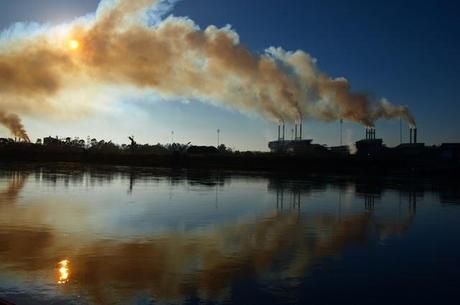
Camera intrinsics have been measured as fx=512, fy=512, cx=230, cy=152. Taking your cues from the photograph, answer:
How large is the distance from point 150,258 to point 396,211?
13796mm

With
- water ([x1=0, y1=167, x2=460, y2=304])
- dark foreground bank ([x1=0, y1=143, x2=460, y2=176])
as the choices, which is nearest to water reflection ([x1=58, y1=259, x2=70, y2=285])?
water ([x1=0, y1=167, x2=460, y2=304])

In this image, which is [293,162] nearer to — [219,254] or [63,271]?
[219,254]

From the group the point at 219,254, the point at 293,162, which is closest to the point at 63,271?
the point at 219,254

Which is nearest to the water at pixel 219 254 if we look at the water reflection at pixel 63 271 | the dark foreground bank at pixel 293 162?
the water reflection at pixel 63 271

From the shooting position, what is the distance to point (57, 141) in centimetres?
15200

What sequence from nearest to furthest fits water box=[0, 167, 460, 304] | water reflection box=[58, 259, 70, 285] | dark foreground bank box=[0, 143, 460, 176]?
water box=[0, 167, 460, 304] → water reflection box=[58, 259, 70, 285] → dark foreground bank box=[0, 143, 460, 176]

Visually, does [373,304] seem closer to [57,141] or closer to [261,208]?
[261,208]

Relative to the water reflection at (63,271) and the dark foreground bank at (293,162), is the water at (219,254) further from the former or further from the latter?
the dark foreground bank at (293,162)

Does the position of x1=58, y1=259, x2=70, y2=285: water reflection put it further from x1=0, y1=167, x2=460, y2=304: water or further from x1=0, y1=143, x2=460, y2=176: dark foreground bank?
x1=0, y1=143, x2=460, y2=176: dark foreground bank

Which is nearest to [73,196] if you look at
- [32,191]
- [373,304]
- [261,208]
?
[32,191]

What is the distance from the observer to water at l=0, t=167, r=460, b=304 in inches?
324

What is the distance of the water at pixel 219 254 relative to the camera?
822 cm

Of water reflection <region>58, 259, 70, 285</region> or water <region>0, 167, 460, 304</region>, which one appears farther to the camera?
water reflection <region>58, 259, 70, 285</region>

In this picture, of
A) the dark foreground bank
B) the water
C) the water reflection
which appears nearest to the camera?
the water
